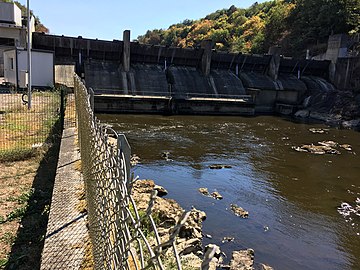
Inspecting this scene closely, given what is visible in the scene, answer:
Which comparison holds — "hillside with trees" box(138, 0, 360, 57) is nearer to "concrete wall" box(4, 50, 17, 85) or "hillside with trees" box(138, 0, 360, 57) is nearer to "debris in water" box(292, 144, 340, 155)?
"concrete wall" box(4, 50, 17, 85)

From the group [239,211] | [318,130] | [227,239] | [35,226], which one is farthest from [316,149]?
[35,226]

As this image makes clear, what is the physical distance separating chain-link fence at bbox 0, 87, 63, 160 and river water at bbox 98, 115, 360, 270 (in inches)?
130

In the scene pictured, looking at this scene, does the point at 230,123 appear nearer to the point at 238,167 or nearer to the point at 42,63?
the point at 238,167

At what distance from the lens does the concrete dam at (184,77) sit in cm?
2423

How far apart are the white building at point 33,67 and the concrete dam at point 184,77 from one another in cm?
330

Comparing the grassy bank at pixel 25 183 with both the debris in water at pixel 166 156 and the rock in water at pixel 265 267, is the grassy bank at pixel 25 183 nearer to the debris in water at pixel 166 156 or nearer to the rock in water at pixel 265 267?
the rock in water at pixel 265 267

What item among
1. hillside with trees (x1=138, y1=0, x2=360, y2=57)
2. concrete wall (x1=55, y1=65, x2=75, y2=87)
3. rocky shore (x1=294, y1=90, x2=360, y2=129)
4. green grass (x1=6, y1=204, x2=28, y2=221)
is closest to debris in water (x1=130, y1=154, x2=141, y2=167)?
green grass (x1=6, y1=204, x2=28, y2=221)

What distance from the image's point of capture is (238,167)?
41.1 ft

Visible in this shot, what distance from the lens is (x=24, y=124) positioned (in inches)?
395

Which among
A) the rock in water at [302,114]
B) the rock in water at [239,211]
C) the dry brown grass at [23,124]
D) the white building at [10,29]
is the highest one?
the white building at [10,29]

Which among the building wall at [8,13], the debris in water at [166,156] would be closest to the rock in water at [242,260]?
the debris in water at [166,156]

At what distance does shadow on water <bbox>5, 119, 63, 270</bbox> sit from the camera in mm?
3430

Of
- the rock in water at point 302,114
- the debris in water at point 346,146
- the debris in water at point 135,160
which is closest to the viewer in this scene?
the debris in water at point 135,160

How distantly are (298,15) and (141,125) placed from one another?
33.2 metres
